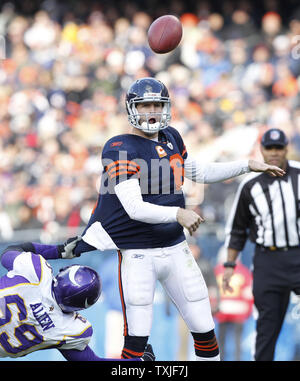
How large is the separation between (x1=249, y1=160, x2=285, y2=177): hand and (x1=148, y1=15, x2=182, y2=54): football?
956 millimetres

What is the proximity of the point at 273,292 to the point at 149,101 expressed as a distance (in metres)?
1.78

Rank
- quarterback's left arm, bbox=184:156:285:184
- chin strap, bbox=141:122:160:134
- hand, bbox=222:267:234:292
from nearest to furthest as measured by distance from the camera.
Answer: chin strap, bbox=141:122:160:134 → quarterback's left arm, bbox=184:156:285:184 → hand, bbox=222:267:234:292

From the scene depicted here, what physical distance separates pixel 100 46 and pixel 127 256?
7.21m

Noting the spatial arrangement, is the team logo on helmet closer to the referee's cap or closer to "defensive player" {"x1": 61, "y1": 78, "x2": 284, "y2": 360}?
the referee's cap

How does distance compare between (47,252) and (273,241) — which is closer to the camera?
(47,252)

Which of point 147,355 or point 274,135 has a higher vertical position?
point 274,135

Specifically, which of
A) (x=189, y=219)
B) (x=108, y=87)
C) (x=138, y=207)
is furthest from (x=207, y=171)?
(x=108, y=87)

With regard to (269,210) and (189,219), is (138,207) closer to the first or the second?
(189,219)

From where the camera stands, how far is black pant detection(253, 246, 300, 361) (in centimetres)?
484

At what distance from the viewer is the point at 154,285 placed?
3957 millimetres

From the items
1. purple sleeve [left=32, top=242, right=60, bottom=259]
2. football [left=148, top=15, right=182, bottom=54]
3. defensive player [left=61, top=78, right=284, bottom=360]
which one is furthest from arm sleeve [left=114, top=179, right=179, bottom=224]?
football [left=148, top=15, right=182, bottom=54]

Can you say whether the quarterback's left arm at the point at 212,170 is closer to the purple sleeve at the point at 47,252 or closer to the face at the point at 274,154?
the face at the point at 274,154

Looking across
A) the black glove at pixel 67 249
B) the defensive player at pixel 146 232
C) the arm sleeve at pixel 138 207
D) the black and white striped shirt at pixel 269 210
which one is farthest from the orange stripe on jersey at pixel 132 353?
the black and white striped shirt at pixel 269 210

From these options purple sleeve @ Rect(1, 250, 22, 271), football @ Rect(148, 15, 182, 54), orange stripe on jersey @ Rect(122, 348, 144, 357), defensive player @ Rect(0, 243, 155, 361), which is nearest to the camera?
defensive player @ Rect(0, 243, 155, 361)
